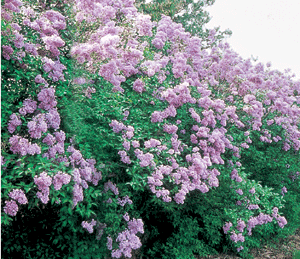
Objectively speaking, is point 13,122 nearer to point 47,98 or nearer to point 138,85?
point 47,98

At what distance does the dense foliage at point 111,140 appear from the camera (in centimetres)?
296

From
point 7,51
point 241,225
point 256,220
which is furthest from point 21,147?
point 256,220

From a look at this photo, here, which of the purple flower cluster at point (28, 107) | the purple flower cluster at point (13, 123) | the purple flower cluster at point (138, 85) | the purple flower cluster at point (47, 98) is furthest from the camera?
the purple flower cluster at point (138, 85)

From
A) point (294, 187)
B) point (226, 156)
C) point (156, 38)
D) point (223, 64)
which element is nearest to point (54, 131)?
point (156, 38)

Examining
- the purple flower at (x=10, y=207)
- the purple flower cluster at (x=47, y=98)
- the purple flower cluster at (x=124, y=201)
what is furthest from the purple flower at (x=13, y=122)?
the purple flower cluster at (x=124, y=201)

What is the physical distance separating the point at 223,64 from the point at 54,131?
395cm

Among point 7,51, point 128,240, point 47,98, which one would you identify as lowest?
point 128,240

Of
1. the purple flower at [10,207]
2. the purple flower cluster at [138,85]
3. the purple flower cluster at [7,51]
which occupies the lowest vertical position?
the purple flower at [10,207]

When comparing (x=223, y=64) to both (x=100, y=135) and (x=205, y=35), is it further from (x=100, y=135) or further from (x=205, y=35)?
(x=205, y=35)

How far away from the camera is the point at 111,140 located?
3.64 metres

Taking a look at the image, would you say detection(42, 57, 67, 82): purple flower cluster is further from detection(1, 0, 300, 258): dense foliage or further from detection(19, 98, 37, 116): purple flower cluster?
detection(19, 98, 37, 116): purple flower cluster

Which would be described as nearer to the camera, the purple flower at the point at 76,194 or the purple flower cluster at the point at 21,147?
the purple flower cluster at the point at 21,147

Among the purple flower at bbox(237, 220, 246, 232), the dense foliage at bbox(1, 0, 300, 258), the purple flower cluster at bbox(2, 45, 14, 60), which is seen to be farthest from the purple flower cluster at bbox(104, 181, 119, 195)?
the purple flower at bbox(237, 220, 246, 232)

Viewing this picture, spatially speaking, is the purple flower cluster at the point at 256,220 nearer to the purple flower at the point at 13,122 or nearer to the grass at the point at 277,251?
the grass at the point at 277,251
